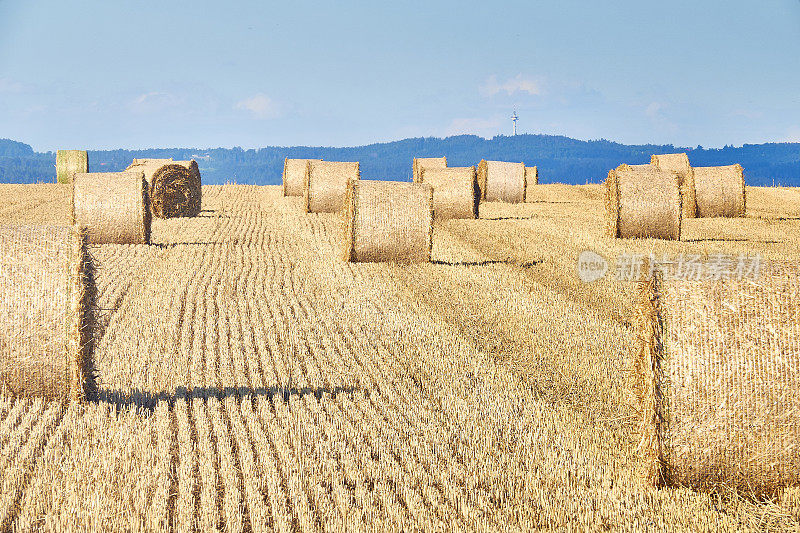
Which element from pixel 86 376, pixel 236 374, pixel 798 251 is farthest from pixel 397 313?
pixel 798 251

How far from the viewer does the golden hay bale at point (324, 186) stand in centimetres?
2028

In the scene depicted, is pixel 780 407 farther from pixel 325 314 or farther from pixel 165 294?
pixel 165 294

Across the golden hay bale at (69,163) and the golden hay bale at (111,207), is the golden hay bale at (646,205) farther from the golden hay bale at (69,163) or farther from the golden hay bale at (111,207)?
the golden hay bale at (69,163)

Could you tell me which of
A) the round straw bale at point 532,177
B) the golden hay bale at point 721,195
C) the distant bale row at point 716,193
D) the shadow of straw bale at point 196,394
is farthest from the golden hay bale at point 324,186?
the shadow of straw bale at point 196,394

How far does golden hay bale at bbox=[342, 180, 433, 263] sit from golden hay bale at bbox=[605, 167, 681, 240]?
4.54m

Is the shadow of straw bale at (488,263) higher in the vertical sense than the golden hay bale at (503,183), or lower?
lower

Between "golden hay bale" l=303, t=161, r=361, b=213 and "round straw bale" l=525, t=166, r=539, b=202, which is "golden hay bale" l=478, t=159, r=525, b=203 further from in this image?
"golden hay bale" l=303, t=161, r=361, b=213

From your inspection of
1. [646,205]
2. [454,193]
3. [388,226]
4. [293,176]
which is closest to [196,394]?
[388,226]

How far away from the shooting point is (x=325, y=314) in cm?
896

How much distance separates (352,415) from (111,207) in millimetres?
9889

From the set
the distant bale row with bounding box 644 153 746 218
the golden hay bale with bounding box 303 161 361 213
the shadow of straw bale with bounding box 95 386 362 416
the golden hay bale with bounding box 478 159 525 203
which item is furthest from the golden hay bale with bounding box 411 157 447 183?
the shadow of straw bale with bounding box 95 386 362 416

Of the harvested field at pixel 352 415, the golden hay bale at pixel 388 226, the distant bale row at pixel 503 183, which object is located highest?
the distant bale row at pixel 503 183

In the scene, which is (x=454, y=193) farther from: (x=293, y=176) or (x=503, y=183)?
(x=293, y=176)

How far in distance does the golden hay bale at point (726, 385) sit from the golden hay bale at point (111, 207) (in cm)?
1140
